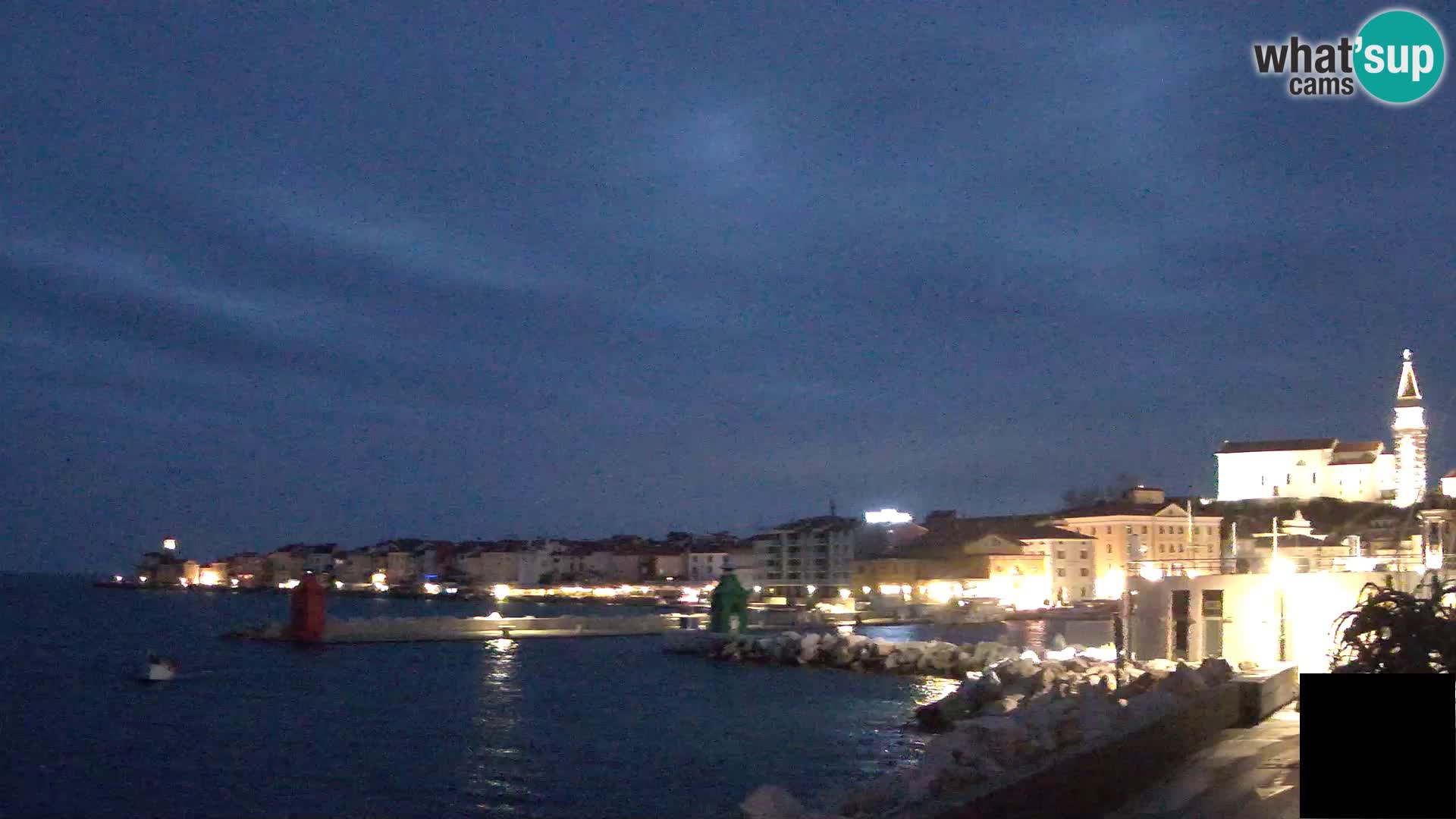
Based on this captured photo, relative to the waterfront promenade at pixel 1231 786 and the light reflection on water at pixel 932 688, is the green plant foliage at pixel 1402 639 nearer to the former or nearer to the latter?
the waterfront promenade at pixel 1231 786

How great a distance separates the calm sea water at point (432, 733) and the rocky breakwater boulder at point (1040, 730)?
1093mm

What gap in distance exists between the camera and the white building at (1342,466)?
7962cm

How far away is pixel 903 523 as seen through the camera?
92062 millimetres

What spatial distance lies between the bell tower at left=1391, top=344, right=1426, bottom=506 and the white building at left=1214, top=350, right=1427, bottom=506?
4cm

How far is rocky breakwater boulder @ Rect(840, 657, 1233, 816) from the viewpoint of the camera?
9.27m

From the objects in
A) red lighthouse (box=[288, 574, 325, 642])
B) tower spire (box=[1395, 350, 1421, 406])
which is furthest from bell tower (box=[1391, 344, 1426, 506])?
red lighthouse (box=[288, 574, 325, 642])

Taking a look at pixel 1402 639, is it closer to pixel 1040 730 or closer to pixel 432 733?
pixel 1040 730

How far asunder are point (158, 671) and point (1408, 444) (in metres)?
70.9

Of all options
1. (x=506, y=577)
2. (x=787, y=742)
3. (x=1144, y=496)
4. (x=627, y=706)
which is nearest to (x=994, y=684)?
(x=787, y=742)

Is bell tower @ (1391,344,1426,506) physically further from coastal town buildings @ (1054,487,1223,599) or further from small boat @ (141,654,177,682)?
small boat @ (141,654,177,682)

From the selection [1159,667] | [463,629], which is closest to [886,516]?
[463,629]

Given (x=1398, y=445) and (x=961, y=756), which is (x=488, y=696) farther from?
(x=1398, y=445)

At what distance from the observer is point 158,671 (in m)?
32.8

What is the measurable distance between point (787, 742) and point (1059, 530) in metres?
58.1
